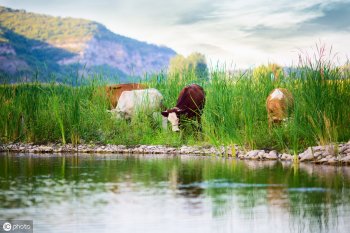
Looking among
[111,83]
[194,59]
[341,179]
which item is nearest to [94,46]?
[194,59]

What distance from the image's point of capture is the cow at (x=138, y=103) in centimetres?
1669

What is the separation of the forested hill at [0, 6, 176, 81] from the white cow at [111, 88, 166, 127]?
92.5m

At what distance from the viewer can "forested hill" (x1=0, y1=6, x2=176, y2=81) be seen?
121125 millimetres

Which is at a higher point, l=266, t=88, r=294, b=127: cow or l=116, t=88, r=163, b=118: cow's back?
l=116, t=88, r=163, b=118: cow's back

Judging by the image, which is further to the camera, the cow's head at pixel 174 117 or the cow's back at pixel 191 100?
the cow's back at pixel 191 100

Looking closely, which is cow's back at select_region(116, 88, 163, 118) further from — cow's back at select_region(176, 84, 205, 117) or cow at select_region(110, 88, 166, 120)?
cow's back at select_region(176, 84, 205, 117)

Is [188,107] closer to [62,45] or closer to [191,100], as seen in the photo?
[191,100]

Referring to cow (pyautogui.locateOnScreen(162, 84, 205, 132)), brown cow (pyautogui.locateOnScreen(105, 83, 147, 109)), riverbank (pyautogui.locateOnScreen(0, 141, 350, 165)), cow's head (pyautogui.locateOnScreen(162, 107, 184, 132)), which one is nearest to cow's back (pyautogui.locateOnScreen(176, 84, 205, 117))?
cow (pyautogui.locateOnScreen(162, 84, 205, 132))

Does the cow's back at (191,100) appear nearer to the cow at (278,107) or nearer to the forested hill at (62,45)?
the cow at (278,107)

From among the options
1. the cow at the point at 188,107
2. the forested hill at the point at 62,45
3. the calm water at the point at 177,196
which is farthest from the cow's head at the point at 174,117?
the forested hill at the point at 62,45

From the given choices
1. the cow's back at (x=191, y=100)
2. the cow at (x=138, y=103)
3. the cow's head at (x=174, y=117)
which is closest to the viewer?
the cow's head at (x=174, y=117)

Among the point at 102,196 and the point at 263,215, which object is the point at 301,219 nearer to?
the point at 263,215

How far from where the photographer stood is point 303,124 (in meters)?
12.0

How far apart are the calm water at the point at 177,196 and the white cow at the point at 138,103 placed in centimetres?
494
